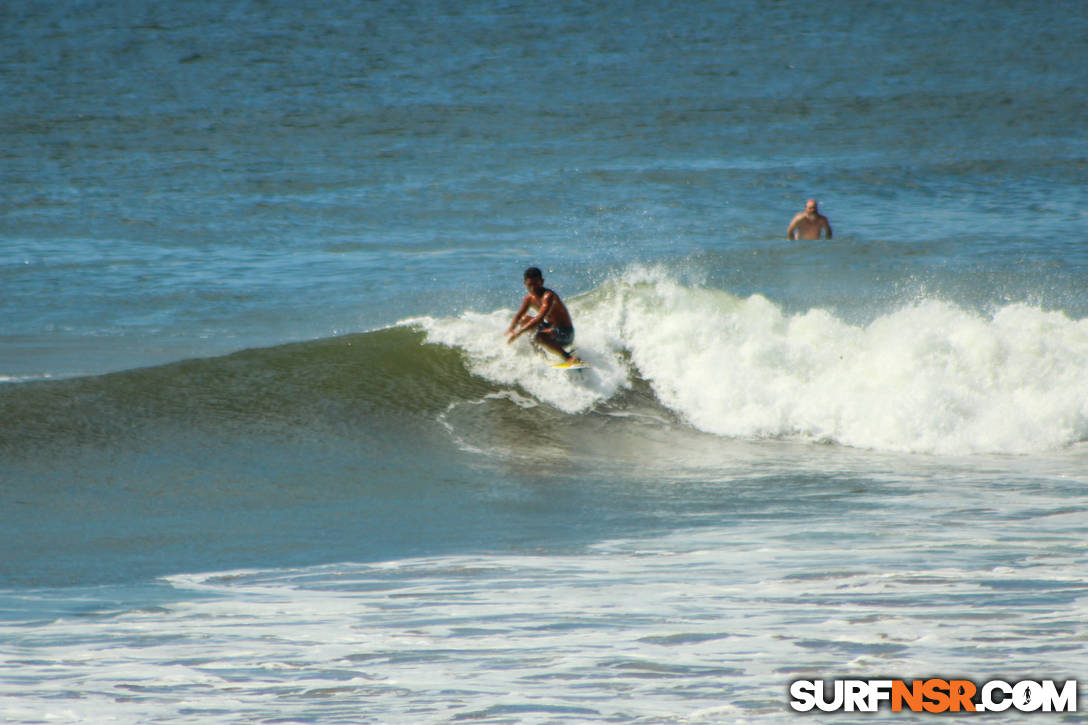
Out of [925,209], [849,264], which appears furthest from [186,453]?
[925,209]

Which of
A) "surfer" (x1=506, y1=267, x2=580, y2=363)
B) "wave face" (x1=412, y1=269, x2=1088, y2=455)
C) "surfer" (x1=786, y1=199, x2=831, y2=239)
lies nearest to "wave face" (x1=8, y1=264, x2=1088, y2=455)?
"wave face" (x1=412, y1=269, x2=1088, y2=455)

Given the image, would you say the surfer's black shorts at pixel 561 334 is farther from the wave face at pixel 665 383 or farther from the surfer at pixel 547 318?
the wave face at pixel 665 383

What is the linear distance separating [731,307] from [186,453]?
569 centimetres

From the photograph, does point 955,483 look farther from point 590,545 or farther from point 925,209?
point 925,209

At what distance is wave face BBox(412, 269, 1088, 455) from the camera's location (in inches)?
394

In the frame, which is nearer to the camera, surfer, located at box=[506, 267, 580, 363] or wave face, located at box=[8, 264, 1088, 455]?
wave face, located at box=[8, 264, 1088, 455]

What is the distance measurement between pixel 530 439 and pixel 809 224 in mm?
12707

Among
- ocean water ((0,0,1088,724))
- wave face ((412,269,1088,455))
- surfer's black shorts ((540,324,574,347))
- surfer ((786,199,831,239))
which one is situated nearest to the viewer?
ocean water ((0,0,1088,724))

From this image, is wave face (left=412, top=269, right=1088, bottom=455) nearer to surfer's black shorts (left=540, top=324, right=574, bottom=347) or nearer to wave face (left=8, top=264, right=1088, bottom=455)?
wave face (left=8, top=264, right=1088, bottom=455)

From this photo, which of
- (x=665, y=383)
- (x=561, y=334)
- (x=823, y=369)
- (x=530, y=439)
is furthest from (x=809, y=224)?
(x=530, y=439)

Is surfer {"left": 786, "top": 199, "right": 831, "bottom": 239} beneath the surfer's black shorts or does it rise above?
above

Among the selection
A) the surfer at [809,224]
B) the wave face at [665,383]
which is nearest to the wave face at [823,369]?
the wave face at [665,383]

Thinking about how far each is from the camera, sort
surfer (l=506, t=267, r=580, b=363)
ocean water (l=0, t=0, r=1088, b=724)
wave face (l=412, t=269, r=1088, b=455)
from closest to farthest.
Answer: ocean water (l=0, t=0, r=1088, b=724) → wave face (l=412, t=269, r=1088, b=455) → surfer (l=506, t=267, r=580, b=363)

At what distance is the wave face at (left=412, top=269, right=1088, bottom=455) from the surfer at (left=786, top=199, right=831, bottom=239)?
30.9ft
